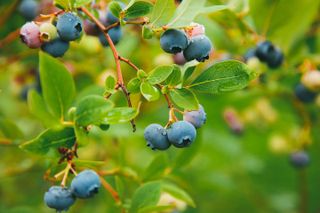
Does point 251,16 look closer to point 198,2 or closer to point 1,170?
point 198,2

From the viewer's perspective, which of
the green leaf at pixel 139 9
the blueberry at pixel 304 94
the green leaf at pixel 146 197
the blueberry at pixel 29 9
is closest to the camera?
the green leaf at pixel 139 9

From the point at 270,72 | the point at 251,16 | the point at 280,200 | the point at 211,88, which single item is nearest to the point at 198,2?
the point at 211,88

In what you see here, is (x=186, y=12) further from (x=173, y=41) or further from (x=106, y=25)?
(x=106, y=25)

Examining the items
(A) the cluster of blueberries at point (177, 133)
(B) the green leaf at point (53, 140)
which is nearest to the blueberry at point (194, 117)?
(A) the cluster of blueberries at point (177, 133)

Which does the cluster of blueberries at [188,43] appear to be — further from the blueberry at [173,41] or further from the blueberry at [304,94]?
the blueberry at [304,94]

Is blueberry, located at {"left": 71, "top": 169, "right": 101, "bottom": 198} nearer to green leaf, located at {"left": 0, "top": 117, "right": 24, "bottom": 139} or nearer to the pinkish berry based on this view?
the pinkish berry

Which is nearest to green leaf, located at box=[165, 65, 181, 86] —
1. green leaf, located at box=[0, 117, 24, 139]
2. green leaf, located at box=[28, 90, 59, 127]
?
green leaf, located at box=[28, 90, 59, 127]
